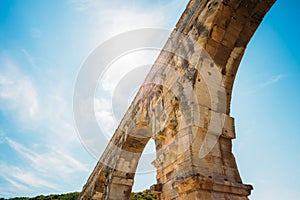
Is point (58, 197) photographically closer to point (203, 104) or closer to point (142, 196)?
point (142, 196)

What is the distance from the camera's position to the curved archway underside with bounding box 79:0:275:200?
3041 millimetres

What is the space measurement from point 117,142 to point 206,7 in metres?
6.29

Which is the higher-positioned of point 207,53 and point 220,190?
point 207,53

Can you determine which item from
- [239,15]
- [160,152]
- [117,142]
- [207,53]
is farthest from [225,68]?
[117,142]

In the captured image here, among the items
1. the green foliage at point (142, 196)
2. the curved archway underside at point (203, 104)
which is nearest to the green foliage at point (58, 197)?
the green foliage at point (142, 196)

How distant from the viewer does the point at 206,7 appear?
12.8 ft

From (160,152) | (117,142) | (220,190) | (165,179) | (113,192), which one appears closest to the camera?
(220,190)

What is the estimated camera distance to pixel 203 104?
3.58m

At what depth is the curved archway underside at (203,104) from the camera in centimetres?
304

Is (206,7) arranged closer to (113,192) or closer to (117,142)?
(117,142)

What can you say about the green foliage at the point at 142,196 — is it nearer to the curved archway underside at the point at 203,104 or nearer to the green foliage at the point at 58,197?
the green foliage at the point at 58,197

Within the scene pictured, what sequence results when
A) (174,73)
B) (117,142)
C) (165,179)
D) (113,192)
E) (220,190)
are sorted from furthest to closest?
1. (117,142)
2. (113,192)
3. (174,73)
4. (165,179)
5. (220,190)

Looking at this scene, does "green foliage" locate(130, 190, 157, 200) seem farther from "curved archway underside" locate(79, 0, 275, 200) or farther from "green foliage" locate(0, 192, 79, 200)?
"curved archway underside" locate(79, 0, 275, 200)

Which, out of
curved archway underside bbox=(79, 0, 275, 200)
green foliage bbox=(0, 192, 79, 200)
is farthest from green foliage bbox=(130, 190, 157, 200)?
curved archway underside bbox=(79, 0, 275, 200)
